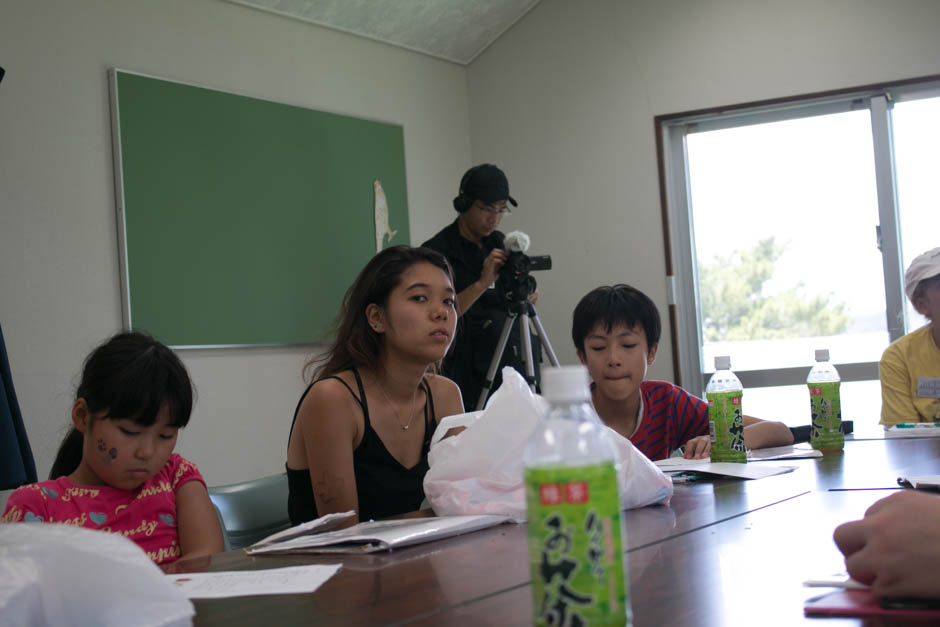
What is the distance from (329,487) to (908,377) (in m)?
1.76

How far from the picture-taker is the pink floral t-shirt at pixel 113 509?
59.0 inches

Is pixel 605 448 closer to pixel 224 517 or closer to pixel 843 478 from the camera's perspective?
pixel 843 478

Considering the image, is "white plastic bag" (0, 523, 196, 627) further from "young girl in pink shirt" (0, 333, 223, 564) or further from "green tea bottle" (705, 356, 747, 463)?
"green tea bottle" (705, 356, 747, 463)

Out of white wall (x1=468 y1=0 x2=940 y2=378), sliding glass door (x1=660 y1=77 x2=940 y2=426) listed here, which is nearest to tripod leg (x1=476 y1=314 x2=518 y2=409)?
white wall (x1=468 y1=0 x2=940 y2=378)

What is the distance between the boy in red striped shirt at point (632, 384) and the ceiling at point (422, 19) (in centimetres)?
233

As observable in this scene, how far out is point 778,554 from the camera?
36.3 inches

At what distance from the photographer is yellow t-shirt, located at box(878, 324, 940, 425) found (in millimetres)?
2568

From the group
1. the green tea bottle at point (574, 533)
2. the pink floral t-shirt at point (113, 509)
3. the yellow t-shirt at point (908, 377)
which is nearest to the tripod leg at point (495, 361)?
the yellow t-shirt at point (908, 377)

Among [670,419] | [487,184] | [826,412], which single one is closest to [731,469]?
[826,412]

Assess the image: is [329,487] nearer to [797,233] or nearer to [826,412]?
[826,412]

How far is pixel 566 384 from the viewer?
579 mm

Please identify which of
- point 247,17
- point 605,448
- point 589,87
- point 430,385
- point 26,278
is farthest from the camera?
point 589,87

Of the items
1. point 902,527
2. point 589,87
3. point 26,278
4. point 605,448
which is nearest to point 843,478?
point 902,527

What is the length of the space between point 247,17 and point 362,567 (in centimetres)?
327
